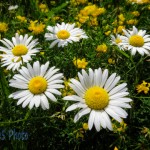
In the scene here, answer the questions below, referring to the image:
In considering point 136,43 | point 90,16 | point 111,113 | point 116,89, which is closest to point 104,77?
point 116,89

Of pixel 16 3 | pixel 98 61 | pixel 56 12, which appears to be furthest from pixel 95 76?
pixel 16 3

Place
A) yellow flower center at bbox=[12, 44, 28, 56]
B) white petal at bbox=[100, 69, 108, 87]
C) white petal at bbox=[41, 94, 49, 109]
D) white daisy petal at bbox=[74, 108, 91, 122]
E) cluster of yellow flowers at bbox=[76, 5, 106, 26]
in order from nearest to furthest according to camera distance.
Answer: white daisy petal at bbox=[74, 108, 91, 122] < white petal at bbox=[41, 94, 49, 109] < white petal at bbox=[100, 69, 108, 87] < yellow flower center at bbox=[12, 44, 28, 56] < cluster of yellow flowers at bbox=[76, 5, 106, 26]

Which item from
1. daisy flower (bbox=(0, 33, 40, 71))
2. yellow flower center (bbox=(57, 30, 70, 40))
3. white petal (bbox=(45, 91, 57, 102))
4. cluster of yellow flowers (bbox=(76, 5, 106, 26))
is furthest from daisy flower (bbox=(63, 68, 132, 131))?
cluster of yellow flowers (bbox=(76, 5, 106, 26))

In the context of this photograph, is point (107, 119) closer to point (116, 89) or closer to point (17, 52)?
point (116, 89)

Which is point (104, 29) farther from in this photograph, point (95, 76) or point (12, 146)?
point (12, 146)

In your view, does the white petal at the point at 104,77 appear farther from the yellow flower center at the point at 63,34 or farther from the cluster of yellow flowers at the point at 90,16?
the cluster of yellow flowers at the point at 90,16

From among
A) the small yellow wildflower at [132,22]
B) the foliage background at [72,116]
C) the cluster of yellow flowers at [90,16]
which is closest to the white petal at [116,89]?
the foliage background at [72,116]

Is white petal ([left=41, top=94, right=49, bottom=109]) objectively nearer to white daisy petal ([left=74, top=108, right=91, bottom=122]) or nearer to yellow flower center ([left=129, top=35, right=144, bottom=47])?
white daisy petal ([left=74, top=108, right=91, bottom=122])
